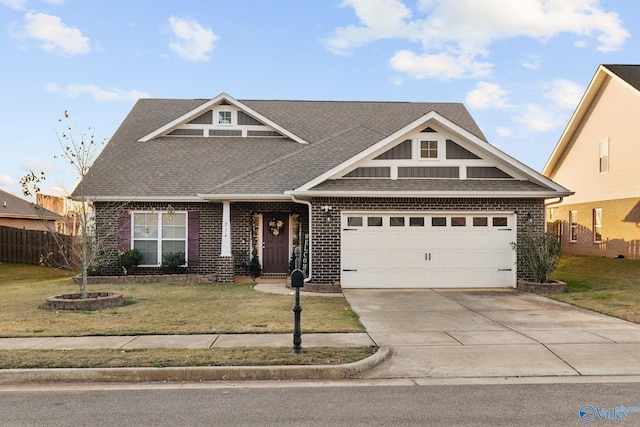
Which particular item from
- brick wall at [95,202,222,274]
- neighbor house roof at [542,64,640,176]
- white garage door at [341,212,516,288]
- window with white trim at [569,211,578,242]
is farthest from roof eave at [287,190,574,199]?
window with white trim at [569,211,578,242]

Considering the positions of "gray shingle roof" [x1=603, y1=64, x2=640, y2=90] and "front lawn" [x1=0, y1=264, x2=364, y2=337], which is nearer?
"front lawn" [x1=0, y1=264, x2=364, y2=337]

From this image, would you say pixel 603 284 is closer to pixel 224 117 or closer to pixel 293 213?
pixel 293 213

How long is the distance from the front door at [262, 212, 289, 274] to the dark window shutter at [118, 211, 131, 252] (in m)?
4.61

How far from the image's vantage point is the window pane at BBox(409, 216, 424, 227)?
15297mm

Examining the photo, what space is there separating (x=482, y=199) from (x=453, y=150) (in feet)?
5.64

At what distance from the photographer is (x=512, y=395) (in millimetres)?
6051

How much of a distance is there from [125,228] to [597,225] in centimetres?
2154

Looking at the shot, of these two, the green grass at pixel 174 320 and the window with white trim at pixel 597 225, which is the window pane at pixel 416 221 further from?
the window with white trim at pixel 597 225

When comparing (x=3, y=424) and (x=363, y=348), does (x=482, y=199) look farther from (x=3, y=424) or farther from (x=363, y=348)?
(x=3, y=424)

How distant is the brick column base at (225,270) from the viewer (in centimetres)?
1653

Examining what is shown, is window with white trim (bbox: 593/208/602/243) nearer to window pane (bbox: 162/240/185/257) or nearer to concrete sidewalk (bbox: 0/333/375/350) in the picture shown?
window pane (bbox: 162/240/185/257)

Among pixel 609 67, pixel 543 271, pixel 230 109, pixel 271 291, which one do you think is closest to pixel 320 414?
pixel 271 291

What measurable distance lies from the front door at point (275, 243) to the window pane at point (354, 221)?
3.32 meters
